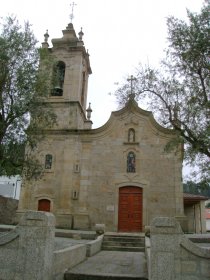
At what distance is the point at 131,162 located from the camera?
1970 centimetres

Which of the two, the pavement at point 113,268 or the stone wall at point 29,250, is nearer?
the stone wall at point 29,250

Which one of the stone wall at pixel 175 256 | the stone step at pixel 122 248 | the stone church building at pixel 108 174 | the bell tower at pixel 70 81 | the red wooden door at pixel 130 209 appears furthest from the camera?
the bell tower at pixel 70 81

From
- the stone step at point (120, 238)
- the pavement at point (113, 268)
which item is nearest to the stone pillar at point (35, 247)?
the pavement at point (113, 268)

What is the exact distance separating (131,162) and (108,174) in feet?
5.54

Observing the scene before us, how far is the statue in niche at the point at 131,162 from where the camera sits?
1955 cm

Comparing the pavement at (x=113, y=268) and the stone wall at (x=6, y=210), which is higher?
the stone wall at (x=6, y=210)

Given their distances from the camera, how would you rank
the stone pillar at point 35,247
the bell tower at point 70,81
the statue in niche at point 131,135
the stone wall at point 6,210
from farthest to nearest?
the stone wall at point 6,210
the bell tower at point 70,81
the statue in niche at point 131,135
the stone pillar at point 35,247

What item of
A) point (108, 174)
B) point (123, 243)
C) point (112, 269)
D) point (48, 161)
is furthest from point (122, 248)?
point (48, 161)

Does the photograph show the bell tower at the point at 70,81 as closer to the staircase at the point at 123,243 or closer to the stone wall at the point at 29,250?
the staircase at the point at 123,243

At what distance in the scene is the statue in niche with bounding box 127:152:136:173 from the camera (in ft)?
64.1

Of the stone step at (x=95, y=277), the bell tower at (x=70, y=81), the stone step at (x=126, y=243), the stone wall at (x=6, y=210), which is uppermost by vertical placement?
the bell tower at (x=70, y=81)

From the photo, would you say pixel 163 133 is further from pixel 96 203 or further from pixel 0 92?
pixel 0 92

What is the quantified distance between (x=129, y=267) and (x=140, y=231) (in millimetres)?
9507

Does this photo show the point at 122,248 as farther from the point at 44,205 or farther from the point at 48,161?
the point at 48,161
